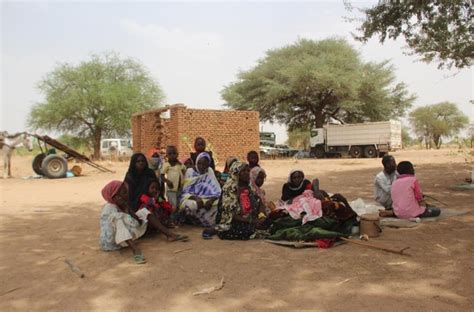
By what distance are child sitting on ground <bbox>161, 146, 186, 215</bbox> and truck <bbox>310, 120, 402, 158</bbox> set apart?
70.7 feet

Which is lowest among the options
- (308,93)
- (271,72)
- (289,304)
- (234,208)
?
(289,304)

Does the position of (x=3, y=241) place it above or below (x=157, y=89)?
below

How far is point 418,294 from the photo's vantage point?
10.3 ft

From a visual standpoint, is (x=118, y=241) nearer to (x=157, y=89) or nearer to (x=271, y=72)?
(x=157, y=89)

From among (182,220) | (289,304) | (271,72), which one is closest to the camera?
(289,304)

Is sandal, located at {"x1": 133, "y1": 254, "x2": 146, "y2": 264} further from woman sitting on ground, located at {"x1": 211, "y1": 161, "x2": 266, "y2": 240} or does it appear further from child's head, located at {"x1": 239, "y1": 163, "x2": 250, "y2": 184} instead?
child's head, located at {"x1": 239, "y1": 163, "x2": 250, "y2": 184}

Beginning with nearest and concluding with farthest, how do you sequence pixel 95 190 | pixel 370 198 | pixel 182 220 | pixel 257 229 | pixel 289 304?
pixel 289 304 → pixel 257 229 → pixel 182 220 → pixel 370 198 → pixel 95 190

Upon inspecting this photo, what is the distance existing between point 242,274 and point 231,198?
146 centimetres

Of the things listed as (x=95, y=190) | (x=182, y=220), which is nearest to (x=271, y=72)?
(x=95, y=190)

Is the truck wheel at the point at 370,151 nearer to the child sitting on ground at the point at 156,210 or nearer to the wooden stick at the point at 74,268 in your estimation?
the child sitting on ground at the point at 156,210

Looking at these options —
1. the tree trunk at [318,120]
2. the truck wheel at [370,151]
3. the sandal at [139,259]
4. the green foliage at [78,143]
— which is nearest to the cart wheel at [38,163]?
the sandal at [139,259]

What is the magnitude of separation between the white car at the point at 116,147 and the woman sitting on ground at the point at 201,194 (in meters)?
21.9

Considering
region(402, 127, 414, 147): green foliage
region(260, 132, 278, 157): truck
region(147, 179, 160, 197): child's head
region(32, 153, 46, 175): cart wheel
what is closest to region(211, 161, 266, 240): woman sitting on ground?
region(147, 179, 160, 197): child's head

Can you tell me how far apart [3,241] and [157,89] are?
24172 mm
